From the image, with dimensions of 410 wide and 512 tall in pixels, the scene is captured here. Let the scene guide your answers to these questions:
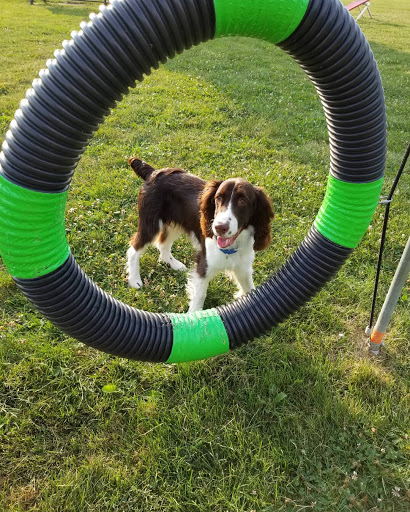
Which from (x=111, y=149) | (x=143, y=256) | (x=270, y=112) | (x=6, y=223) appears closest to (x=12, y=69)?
(x=111, y=149)

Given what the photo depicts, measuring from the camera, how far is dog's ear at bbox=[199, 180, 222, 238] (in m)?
3.59

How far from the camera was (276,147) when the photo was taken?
7.15 metres

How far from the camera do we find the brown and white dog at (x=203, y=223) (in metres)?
3.36

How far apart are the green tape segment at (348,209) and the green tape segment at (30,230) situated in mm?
1902

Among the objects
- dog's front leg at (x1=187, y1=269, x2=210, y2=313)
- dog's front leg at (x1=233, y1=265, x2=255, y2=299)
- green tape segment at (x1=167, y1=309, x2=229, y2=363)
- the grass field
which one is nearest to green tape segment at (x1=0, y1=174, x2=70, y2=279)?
green tape segment at (x1=167, y1=309, x2=229, y2=363)

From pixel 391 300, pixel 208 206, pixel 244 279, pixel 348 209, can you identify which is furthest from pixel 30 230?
pixel 391 300

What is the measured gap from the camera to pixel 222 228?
320 centimetres

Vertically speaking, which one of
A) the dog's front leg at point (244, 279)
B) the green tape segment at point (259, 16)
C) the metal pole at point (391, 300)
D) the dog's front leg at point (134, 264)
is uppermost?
the green tape segment at point (259, 16)

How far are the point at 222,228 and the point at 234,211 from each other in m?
0.23

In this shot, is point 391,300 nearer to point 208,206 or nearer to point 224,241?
point 224,241

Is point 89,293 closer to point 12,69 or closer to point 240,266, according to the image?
point 240,266

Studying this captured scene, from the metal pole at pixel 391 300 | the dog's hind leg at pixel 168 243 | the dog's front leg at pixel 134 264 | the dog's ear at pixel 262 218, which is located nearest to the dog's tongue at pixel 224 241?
the dog's ear at pixel 262 218

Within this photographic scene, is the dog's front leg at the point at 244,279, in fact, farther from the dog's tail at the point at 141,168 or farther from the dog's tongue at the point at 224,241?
the dog's tail at the point at 141,168

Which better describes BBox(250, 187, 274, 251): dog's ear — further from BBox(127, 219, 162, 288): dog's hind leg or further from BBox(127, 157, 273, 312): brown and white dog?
BBox(127, 219, 162, 288): dog's hind leg
